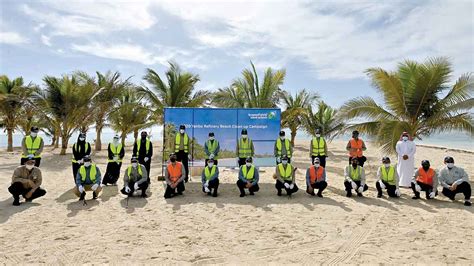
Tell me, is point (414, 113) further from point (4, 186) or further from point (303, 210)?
point (4, 186)

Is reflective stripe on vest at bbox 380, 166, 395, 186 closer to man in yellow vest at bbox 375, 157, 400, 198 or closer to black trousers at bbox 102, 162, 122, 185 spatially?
man in yellow vest at bbox 375, 157, 400, 198

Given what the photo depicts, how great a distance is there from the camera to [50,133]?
92.7 ft

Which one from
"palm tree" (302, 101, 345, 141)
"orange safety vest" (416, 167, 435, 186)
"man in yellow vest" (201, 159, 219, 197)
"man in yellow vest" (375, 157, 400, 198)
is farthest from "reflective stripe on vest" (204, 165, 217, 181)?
"palm tree" (302, 101, 345, 141)

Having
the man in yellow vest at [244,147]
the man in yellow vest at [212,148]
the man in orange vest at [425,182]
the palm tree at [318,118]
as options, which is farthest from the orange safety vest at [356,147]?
the palm tree at [318,118]

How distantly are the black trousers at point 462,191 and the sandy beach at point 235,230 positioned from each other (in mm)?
267

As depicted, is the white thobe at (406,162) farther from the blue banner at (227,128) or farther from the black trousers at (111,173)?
the black trousers at (111,173)

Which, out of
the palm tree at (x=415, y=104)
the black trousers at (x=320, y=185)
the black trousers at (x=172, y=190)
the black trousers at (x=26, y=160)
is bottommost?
the black trousers at (x=172, y=190)

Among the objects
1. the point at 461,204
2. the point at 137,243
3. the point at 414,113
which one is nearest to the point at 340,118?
the point at 414,113

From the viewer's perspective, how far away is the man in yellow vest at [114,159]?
964 cm

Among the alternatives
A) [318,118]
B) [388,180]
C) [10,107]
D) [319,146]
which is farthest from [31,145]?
[318,118]

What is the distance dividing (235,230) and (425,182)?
5.57 metres

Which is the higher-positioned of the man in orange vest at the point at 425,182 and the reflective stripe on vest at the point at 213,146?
the reflective stripe on vest at the point at 213,146

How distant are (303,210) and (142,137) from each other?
5281 mm

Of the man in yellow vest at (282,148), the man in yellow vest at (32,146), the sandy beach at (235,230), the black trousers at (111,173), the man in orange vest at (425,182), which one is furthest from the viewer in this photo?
the man in yellow vest at (282,148)
